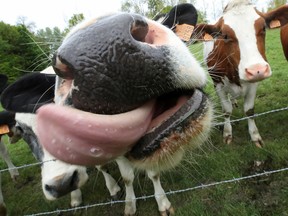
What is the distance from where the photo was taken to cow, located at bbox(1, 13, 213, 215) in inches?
48.6

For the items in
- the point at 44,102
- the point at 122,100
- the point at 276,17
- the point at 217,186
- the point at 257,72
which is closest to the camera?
the point at 122,100

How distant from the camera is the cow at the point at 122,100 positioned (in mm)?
1234

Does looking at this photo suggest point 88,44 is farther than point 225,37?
No

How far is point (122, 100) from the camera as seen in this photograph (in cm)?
129

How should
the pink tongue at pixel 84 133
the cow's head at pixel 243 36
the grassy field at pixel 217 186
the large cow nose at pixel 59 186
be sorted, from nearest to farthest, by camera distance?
the pink tongue at pixel 84 133 < the large cow nose at pixel 59 186 < the grassy field at pixel 217 186 < the cow's head at pixel 243 36

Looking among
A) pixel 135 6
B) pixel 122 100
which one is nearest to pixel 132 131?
pixel 122 100

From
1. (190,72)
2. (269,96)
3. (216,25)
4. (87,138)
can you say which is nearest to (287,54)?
(269,96)

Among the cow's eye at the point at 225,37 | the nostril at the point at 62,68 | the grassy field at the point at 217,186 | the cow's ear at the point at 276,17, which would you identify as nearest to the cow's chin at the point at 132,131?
the nostril at the point at 62,68

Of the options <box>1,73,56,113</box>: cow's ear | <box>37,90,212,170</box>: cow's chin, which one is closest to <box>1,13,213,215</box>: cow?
<box>37,90,212,170</box>: cow's chin

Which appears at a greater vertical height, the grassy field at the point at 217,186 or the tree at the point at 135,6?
the tree at the point at 135,6

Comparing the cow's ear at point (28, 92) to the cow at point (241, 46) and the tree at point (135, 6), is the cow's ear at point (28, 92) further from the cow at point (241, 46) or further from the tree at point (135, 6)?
the cow at point (241, 46)

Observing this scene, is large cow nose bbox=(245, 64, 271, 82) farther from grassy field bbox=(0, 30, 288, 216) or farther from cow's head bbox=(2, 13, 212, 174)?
cow's head bbox=(2, 13, 212, 174)

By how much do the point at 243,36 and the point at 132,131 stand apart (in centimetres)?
369

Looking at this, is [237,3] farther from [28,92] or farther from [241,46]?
[28,92]
